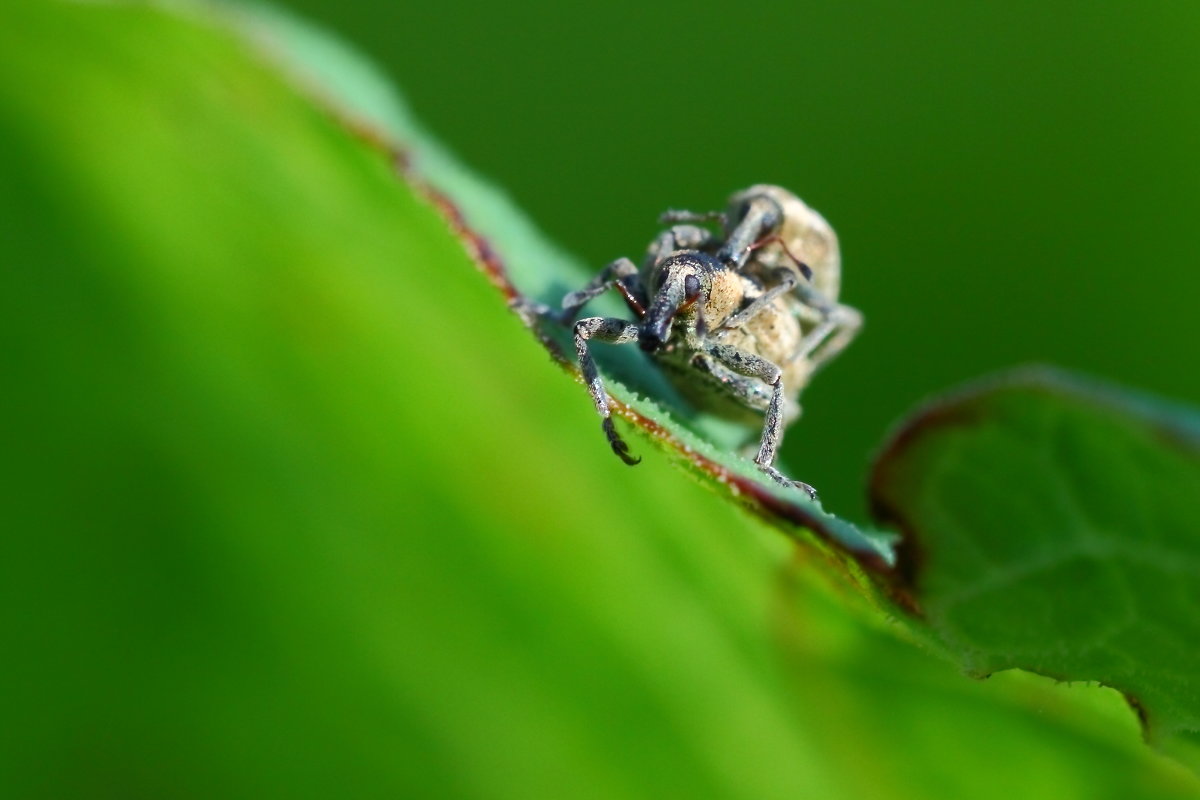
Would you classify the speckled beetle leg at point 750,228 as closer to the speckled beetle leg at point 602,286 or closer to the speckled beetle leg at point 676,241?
the speckled beetle leg at point 676,241

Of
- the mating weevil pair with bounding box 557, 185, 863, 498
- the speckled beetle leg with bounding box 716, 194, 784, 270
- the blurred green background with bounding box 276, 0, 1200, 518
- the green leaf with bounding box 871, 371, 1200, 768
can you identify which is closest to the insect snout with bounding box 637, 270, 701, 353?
the mating weevil pair with bounding box 557, 185, 863, 498

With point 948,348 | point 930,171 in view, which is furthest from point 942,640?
point 930,171

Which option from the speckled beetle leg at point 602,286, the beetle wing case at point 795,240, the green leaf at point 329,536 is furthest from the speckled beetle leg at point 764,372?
the green leaf at point 329,536

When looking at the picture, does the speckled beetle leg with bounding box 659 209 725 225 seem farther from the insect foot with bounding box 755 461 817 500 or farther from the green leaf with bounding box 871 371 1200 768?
the green leaf with bounding box 871 371 1200 768

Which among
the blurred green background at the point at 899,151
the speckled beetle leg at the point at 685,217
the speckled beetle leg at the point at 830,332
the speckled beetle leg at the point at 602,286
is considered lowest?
the speckled beetle leg at the point at 830,332

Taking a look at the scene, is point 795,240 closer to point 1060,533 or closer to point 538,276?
point 538,276

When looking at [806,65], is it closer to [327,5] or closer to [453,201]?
[327,5]
